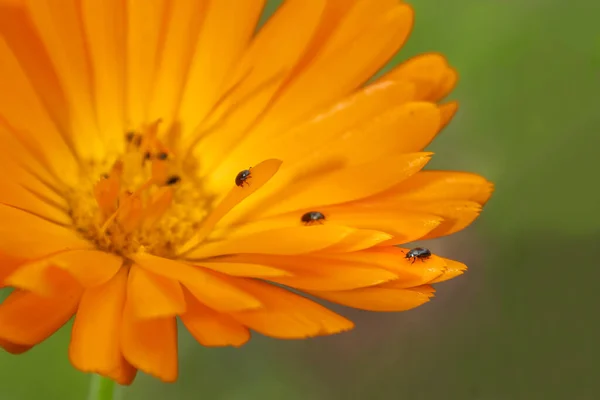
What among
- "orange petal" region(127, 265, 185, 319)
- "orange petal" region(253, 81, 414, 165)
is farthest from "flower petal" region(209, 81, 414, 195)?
"orange petal" region(127, 265, 185, 319)

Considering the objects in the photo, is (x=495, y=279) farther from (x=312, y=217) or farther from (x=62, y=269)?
(x=62, y=269)

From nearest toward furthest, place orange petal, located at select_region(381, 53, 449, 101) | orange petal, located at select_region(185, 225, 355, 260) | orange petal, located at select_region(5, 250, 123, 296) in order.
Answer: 1. orange petal, located at select_region(5, 250, 123, 296)
2. orange petal, located at select_region(185, 225, 355, 260)
3. orange petal, located at select_region(381, 53, 449, 101)

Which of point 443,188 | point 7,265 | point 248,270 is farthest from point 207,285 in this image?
point 443,188

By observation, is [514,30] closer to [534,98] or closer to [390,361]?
[534,98]

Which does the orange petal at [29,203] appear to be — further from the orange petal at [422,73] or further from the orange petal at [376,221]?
the orange petal at [422,73]

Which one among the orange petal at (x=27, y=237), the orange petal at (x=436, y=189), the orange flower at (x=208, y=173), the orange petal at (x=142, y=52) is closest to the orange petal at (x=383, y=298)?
the orange flower at (x=208, y=173)

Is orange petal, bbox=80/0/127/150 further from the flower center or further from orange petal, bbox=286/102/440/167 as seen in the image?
orange petal, bbox=286/102/440/167
